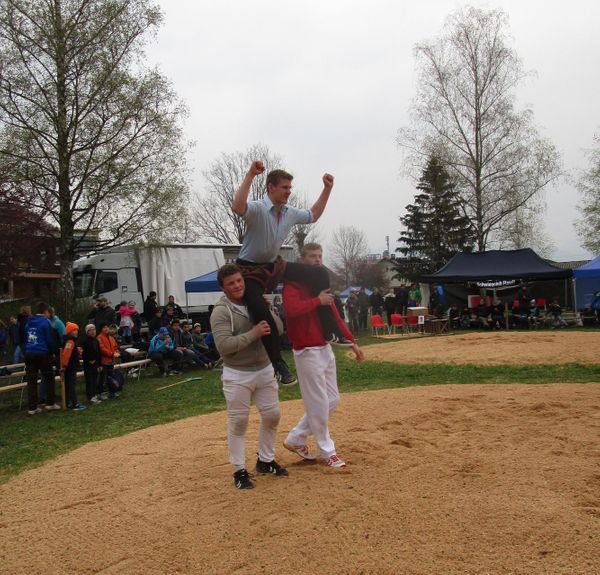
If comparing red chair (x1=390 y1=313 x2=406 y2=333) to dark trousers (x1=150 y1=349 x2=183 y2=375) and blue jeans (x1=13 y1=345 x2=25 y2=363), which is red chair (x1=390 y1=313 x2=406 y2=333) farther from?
blue jeans (x1=13 y1=345 x2=25 y2=363)

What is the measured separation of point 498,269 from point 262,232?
21150 millimetres

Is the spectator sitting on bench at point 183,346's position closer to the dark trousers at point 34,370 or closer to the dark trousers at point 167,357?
the dark trousers at point 167,357

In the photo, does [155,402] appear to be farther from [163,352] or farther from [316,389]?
[316,389]

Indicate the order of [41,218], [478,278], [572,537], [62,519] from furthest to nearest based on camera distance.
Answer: [478,278] < [41,218] < [62,519] < [572,537]

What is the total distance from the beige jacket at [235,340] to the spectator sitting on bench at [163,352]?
10686 millimetres

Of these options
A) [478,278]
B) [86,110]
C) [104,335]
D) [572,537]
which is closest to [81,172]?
[86,110]

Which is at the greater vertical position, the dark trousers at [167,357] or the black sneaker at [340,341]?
the black sneaker at [340,341]

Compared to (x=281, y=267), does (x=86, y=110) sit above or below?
above

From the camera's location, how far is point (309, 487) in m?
4.71

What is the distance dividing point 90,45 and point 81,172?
4439mm

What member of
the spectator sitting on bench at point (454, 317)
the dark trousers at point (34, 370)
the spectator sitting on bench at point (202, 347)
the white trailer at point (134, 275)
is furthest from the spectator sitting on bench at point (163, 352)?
the spectator sitting on bench at point (454, 317)

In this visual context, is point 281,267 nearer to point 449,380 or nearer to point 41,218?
point 449,380

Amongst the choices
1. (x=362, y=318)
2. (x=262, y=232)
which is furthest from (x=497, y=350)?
(x=362, y=318)

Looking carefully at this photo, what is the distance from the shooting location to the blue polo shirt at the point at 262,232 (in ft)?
16.2
